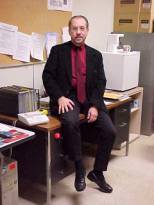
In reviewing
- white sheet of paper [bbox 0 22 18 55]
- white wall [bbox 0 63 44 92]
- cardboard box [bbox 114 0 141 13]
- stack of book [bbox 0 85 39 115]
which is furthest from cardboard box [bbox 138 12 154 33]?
stack of book [bbox 0 85 39 115]

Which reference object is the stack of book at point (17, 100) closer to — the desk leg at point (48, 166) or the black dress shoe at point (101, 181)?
the desk leg at point (48, 166)

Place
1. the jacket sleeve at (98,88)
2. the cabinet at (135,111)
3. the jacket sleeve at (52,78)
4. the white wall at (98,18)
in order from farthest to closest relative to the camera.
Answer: the cabinet at (135,111)
the white wall at (98,18)
the jacket sleeve at (98,88)
the jacket sleeve at (52,78)

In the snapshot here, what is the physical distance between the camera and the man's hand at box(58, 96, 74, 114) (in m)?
2.57

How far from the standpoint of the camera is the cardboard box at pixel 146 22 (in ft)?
13.0

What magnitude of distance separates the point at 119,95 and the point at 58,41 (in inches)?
31.8

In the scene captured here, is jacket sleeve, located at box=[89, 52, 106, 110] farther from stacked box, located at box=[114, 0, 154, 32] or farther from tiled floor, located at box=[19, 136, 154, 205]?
stacked box, located at box=[114, 0, 154, 32]

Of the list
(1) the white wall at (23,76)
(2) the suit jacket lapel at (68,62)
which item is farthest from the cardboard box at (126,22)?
(2) the suit jacket lapel at (68,62)

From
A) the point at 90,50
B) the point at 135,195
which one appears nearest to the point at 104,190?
the point at 135,195

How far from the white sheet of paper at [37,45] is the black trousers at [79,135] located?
24.7 inches

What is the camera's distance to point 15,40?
279 centimetres

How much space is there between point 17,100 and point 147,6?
2.25 meters

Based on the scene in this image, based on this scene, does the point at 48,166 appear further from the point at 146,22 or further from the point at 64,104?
the point at 146,22

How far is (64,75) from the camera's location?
2719mm

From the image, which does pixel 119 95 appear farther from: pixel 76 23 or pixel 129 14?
pixel 129 14
